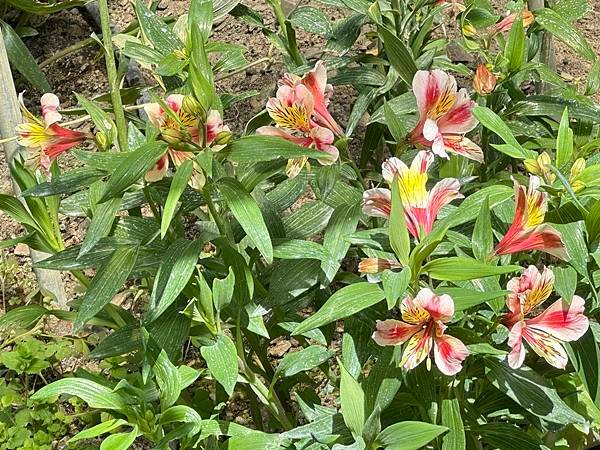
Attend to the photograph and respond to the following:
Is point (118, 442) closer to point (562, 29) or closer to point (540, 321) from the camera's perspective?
point (540, 321)

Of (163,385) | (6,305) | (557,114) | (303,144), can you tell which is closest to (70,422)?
(6,305)

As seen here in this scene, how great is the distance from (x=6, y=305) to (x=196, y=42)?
1.24m

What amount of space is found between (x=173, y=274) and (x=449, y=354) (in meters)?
0.34

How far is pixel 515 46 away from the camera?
1.23 m

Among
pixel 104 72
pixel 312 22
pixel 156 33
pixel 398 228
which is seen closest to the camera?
pixel 398 228

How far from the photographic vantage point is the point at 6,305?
1.96 m

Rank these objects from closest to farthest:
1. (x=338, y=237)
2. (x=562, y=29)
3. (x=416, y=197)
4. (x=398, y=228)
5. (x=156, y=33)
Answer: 1. (x=398, y=228)
2. (x=416, y=197)
3. (x=338, y=237)
4. (x=156, y=33)
5. (x=562, y=29)

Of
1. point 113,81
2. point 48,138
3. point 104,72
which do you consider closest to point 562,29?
point 113,81

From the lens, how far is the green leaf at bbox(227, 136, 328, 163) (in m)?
0.93

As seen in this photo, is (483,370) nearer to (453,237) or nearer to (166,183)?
(453,237)

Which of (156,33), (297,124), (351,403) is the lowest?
(351,403)

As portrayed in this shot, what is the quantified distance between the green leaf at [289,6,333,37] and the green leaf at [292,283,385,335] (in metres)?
0.70

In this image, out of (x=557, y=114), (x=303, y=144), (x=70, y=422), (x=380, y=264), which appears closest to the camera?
(x=380, y=264)

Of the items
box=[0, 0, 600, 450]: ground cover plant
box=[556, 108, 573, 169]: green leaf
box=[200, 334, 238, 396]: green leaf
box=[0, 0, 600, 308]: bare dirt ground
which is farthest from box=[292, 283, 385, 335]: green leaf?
box=[0, 0, 600, 308]: bare dirt ground
